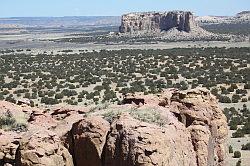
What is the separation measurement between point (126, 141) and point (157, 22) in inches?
7008

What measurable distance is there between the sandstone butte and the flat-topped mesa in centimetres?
15554

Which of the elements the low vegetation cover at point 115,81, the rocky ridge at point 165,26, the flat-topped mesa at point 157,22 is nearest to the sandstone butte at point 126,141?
the low vegetation cover at point 115,81

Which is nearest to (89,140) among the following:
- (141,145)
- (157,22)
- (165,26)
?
(141,145)

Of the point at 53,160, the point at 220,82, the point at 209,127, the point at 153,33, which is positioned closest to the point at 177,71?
the point at 220,82

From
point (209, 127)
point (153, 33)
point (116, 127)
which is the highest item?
point (116, 127)

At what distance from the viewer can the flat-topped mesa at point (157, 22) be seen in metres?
172

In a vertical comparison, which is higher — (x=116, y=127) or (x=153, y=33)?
(x=116, y=127)

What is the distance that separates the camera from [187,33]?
568 feet

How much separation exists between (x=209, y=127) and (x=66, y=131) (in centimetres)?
532

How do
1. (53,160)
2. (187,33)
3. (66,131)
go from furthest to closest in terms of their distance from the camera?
(187,33)
(66,131)
(53,160)

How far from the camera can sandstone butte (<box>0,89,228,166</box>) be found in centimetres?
1226

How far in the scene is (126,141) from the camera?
12.4 metres

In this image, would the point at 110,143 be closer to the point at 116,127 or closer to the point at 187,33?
the point at 116,127

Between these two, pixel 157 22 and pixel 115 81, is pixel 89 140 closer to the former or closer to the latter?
pixel 115 81
